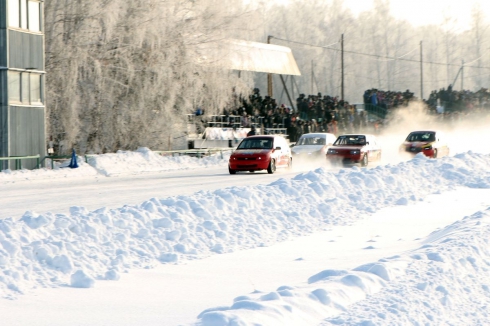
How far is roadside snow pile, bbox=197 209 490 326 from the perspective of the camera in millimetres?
7309

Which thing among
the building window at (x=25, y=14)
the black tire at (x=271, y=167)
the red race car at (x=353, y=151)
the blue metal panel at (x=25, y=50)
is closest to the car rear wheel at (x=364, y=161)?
the red race car at (x=353, y=151)

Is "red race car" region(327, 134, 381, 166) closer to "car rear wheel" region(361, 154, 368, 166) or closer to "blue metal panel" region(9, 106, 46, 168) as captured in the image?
"car rear wheel" region(361, 154, 368, 166)

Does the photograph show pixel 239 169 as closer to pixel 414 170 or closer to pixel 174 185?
pixel 174 185

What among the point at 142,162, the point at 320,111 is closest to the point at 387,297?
the point at 142,162

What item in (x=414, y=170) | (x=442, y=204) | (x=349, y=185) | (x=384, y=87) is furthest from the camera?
(x=384, y=87)

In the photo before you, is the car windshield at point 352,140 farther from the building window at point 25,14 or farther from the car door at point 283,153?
the building window at point 25,14

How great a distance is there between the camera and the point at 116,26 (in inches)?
1543

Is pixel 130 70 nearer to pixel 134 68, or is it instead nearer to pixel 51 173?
pixel 134 68

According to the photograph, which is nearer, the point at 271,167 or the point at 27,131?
the point at 271,167

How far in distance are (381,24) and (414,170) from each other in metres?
128

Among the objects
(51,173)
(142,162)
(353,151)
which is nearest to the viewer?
(51,173)

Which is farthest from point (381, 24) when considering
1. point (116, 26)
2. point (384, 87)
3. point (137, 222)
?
point (137, 222)

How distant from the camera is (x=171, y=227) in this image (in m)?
13.0

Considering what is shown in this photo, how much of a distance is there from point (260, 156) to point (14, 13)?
433 inches
